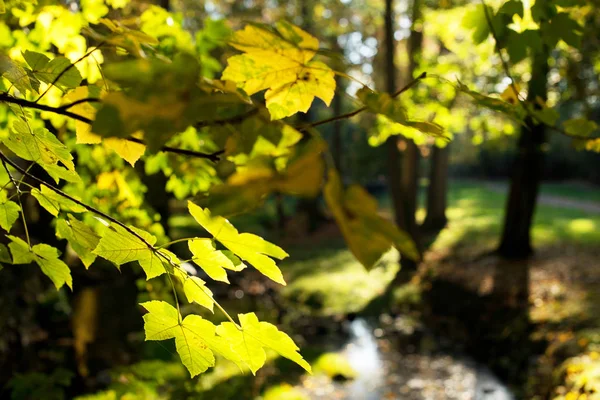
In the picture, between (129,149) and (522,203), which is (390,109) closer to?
(129,149)

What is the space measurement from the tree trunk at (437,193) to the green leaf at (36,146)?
606 inches

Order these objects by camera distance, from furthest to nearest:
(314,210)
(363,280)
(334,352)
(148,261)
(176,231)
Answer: (314,210)
(176,231)
(363,280)
(334,352)
(148,261)

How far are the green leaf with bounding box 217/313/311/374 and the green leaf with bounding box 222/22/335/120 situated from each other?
38 centimetres

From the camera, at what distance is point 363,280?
12.6 m

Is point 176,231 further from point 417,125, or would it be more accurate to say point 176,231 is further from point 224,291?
point 417,125

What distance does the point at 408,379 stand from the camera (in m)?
7.58

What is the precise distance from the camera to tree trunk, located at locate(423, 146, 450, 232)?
52.6ft

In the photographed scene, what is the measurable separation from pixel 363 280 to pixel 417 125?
475 inches

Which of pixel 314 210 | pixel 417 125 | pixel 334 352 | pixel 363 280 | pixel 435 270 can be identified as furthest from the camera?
pixel 314 210

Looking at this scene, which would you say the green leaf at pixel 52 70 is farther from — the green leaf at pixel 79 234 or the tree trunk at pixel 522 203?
the tree trunk at pixel 522 203

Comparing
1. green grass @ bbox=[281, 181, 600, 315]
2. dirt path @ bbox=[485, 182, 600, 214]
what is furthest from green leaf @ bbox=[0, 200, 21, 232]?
dirt path @ bbox=[485, 182, 600, 214]

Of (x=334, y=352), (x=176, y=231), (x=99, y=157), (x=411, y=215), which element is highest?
(x=99, y=157)

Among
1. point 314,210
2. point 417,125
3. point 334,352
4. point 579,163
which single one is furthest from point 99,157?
point 579,163

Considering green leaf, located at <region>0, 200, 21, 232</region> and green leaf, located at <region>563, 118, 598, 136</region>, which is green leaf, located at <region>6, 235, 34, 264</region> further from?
green leaf, located at <region>563, 118, 598, 136</region>
